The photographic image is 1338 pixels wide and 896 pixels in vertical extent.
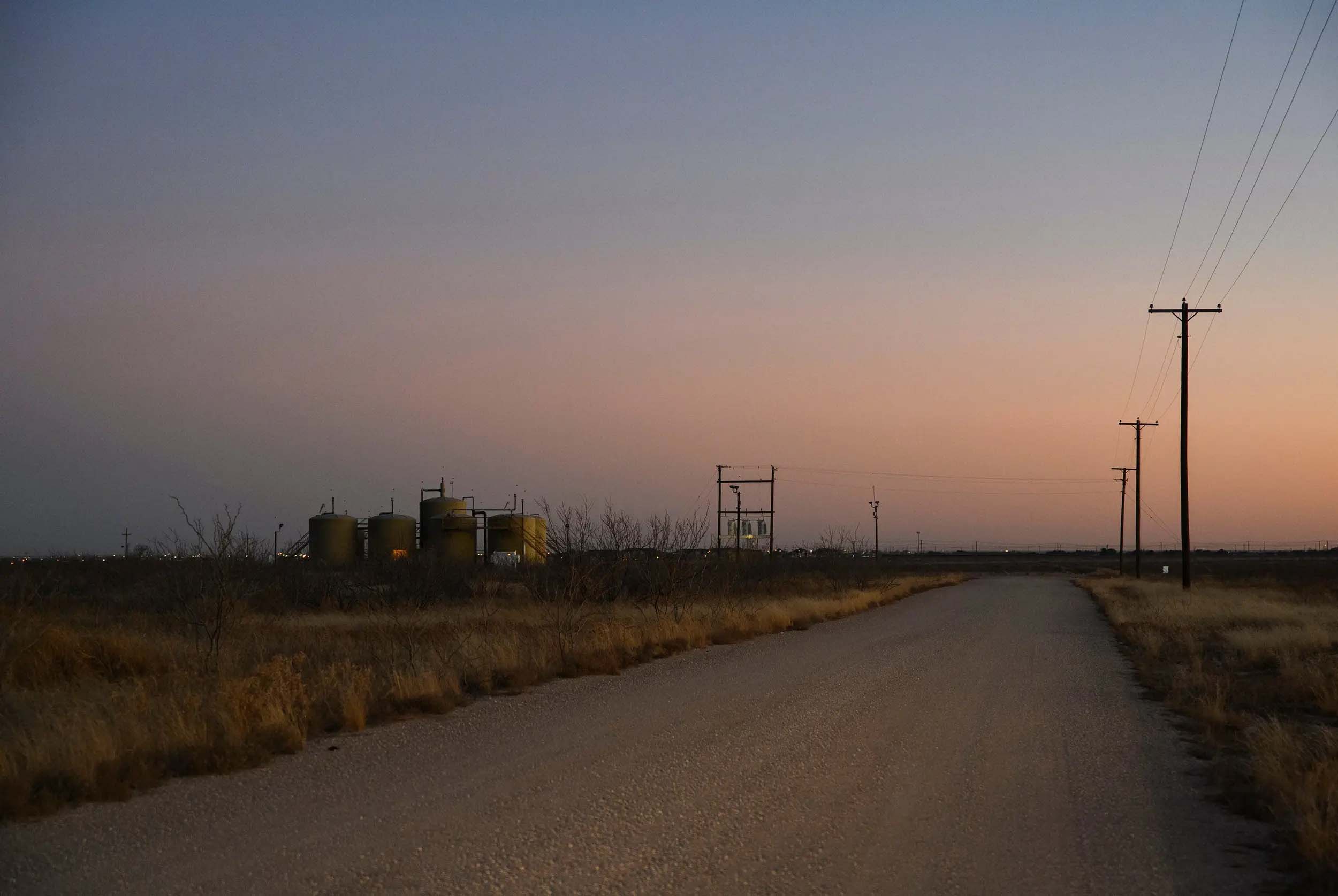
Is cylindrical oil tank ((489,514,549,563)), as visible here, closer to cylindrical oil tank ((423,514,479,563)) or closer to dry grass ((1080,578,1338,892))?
cylindrical oil tank ((423,514,479,563))

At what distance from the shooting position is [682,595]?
102ft

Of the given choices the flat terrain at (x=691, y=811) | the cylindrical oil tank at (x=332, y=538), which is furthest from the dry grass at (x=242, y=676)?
the cylindrical oil tank at (x=332, y=538)

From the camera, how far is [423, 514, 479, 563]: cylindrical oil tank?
5538 centimetres

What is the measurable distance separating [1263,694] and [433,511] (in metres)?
47.3

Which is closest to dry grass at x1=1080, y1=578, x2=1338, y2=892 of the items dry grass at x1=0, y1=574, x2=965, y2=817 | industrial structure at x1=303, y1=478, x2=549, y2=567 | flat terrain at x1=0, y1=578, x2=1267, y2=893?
flat terrain at x1=0, y1=578, x2=1267, y2=893

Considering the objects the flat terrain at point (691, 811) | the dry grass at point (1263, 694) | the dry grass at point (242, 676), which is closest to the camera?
the flat terrain at point (691, 811)

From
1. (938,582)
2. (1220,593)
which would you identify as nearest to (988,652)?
(1220,593)

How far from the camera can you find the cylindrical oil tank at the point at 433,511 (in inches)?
2226

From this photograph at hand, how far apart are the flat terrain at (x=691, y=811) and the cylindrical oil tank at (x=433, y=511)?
1729 inches

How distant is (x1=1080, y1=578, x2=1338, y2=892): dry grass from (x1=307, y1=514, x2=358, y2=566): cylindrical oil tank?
35.6 m

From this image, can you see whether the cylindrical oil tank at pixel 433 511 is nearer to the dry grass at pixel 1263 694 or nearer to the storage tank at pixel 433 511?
the storage tank at pixel 433 511

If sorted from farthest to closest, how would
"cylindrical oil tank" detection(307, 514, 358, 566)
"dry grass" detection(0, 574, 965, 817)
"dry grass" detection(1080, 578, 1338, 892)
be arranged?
"cylindrical oil tank" detection(307, 514, 358, 566), "dry grass" detection(0, 574, 965, 817), "dry grass" detection(1080, 578, 1338, 892)

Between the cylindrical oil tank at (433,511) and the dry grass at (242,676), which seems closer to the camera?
the dry grass at (242,676)

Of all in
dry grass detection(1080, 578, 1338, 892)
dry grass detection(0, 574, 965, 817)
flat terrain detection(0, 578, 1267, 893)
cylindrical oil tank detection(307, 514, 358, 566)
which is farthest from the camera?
cylindrical oil tank detection(307, 514, 358, 566)
